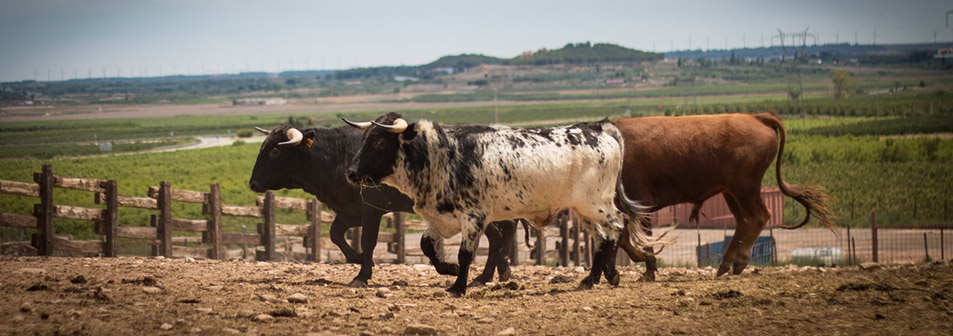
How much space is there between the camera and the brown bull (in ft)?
36.6

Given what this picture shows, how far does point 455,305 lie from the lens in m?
8.07

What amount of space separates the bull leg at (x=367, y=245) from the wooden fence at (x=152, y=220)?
3.69 meters

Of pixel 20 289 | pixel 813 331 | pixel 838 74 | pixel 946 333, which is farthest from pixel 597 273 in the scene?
pixel 838 74

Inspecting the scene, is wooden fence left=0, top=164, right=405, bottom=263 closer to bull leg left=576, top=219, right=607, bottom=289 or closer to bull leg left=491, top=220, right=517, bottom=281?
bull leg left=491, top=220, right=517, bottom=281

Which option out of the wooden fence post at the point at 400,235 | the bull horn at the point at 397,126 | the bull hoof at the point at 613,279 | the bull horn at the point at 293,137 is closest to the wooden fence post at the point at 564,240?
the wooden fence post at the point at 400,235

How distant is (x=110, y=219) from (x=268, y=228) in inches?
94.2

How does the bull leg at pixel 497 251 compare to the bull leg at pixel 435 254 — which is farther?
the bull leg at pixel 497 251

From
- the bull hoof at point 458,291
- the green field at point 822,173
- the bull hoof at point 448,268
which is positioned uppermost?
the bull hoof at point 448,268

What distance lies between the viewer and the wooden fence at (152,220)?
12391mm

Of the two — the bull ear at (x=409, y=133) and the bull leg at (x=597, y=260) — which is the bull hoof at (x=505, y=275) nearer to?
the bull leg at (x=597, y=260)

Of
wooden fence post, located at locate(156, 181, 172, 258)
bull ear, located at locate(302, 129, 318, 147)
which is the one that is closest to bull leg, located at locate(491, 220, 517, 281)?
bull ear, located at locate(302, 129, 318, 147)

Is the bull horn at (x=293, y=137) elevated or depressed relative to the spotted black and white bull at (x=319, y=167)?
elevated

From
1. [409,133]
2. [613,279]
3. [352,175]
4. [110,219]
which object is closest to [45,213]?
[110,219]

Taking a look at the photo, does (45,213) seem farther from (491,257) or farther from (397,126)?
(491,257)
